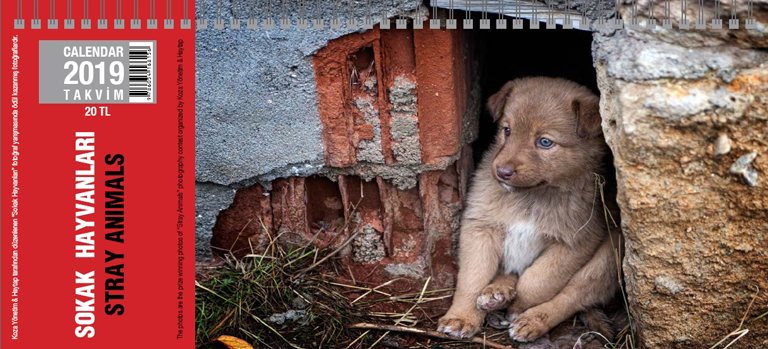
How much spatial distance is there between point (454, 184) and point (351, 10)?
1.24 meters

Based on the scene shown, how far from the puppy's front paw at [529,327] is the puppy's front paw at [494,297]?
13cm

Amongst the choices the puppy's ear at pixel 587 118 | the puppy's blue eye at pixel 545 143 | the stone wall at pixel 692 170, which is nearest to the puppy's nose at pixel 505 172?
the puppy's blue eye at pixel 545 143

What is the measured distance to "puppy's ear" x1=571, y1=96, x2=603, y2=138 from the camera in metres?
3.84

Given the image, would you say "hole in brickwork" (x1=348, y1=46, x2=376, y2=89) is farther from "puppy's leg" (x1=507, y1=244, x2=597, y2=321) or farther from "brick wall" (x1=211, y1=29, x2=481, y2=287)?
"puppy's leg" (x1=507, y1=244, x2=597, y2=321)

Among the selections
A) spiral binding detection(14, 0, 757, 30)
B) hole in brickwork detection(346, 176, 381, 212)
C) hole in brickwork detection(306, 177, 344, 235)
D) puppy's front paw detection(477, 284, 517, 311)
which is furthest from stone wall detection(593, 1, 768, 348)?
Result: hole in brickwork detection(306, 177, 344, 235)

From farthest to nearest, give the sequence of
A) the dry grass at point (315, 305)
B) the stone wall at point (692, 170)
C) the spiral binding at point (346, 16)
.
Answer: the dry grass at point (315, 305), the spiral binding at point (346, 16), the stone wall at point (692, 170)

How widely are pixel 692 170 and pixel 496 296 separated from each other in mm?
1399

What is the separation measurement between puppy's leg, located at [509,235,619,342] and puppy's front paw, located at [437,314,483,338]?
0.60 feet

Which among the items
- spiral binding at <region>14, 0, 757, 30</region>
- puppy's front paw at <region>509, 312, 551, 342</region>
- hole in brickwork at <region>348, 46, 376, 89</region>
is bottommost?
puppy's front paw at <region>509, 312, 551, 342</region>

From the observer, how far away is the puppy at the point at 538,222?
12.9 feet

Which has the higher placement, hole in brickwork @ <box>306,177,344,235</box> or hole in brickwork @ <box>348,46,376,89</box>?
hole in brickwork @ <box>348,46,376,89</box>

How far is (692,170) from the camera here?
307 cm

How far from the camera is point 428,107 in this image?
3.91 meters

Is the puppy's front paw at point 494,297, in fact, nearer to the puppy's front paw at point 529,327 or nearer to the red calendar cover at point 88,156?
the puppy's front paw at point 529,327
